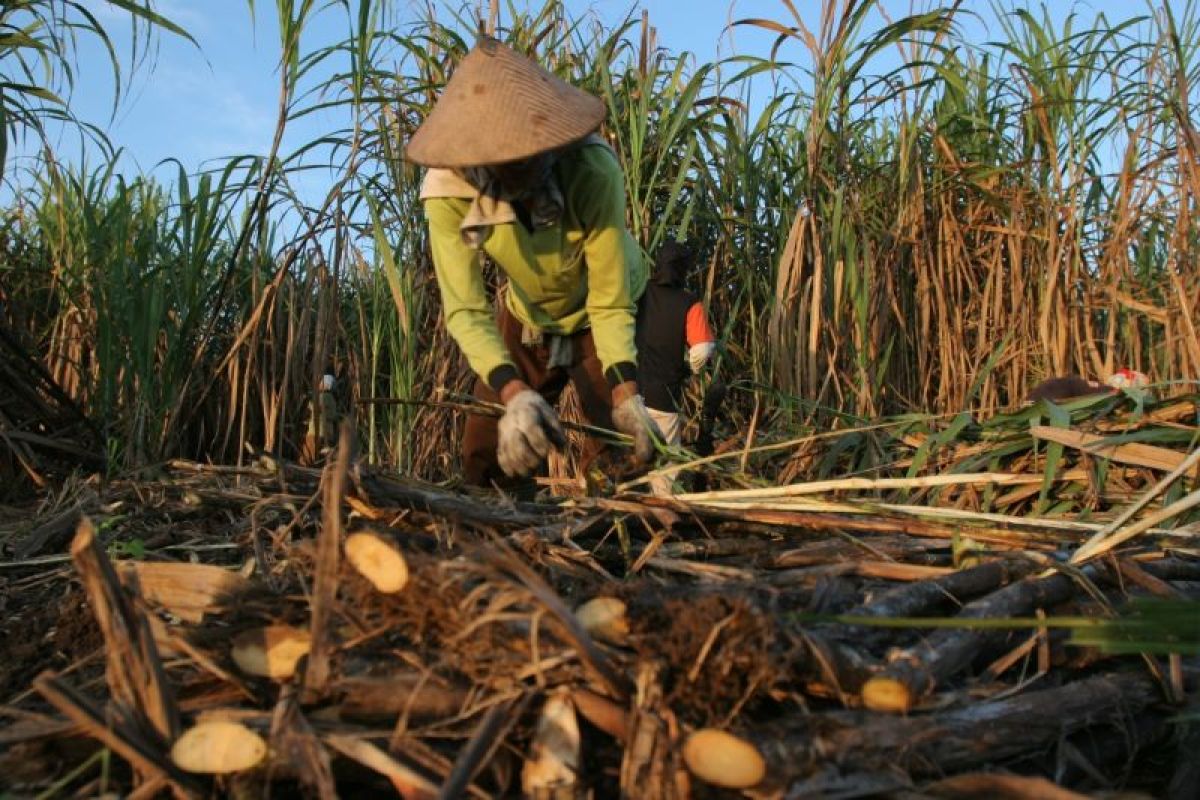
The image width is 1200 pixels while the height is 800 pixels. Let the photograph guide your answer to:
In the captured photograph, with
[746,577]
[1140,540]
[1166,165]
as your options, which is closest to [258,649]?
[746,577]

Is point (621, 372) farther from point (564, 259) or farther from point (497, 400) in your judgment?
point (497, 400)

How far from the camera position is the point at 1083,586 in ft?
4.47

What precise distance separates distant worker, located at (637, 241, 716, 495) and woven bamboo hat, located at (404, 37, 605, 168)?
1.47 m

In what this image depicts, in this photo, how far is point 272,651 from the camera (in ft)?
3.58

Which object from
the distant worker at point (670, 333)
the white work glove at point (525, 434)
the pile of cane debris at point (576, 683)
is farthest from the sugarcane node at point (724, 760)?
the distant worker at point (670, 333)

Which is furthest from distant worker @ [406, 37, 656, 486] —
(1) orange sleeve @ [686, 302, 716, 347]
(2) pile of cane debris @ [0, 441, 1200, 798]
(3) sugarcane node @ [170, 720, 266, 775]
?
(3) sugarcane node @ [170, 720, 266, 775]

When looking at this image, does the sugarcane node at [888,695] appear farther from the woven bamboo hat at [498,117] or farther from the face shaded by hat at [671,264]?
the face shaded by hat at [671,264]

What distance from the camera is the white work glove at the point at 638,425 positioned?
227cm

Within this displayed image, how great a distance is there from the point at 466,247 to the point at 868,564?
4.96 ft

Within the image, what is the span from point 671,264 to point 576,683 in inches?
110

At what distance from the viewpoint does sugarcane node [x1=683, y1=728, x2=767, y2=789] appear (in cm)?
89

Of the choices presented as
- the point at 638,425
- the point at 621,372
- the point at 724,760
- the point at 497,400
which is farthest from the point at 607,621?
the point at 497,400

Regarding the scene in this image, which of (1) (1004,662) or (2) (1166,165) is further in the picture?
(2) (1166,165)

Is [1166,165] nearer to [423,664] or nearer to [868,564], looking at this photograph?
[868,564]
